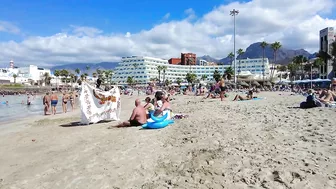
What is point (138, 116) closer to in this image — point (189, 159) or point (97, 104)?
point (97, 104)

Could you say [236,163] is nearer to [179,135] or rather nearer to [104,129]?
[179,135]

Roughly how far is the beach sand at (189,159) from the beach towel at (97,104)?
100 inches

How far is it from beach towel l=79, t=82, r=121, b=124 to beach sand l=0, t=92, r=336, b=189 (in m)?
2.55

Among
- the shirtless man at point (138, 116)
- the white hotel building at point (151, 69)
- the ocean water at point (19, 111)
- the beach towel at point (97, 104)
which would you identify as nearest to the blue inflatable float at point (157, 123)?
the shirtless man at point (138, 116)

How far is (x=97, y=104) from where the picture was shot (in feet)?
33.3

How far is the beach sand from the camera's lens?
369cm

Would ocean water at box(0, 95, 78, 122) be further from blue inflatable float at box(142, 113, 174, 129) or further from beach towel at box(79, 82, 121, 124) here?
blue inflatable float at box(142, 113, 174, 129)

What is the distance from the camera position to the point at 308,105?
34.8ft

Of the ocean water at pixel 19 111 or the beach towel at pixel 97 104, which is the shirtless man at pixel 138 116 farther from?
the ocean water at pixel 19 111

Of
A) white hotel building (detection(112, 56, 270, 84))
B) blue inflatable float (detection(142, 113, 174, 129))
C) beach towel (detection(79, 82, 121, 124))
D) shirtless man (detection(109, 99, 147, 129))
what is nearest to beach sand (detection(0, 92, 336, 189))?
blue inflatable float (detection(142, 113, 174, 129))

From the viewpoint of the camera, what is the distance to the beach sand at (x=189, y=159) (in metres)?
3.69

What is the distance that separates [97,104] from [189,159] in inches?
251

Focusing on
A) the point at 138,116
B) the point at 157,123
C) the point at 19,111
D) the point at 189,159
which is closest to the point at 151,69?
the point at 19,111

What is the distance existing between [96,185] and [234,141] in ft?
9.48
